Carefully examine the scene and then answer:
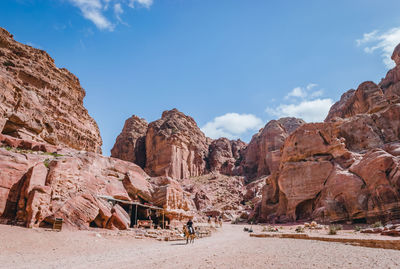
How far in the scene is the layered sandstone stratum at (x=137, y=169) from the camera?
1569cm

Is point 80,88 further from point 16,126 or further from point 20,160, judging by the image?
point 20,160

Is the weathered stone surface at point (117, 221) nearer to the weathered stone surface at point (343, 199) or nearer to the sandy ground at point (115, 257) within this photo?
the sandy ground at point (115, 257)

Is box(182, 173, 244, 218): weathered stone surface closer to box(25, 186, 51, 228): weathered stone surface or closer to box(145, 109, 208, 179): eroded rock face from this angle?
box(145, 109, 208, 179): eroded rock face

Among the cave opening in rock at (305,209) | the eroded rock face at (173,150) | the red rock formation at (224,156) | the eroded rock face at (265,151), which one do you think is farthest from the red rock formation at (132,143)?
the cave opening in rock at (305,209)

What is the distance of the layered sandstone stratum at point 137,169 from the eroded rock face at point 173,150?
75.4 inches

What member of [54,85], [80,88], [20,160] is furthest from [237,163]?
[20,160]

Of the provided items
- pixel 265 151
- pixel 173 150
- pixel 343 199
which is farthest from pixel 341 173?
pixel 173 150

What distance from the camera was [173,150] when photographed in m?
73.0

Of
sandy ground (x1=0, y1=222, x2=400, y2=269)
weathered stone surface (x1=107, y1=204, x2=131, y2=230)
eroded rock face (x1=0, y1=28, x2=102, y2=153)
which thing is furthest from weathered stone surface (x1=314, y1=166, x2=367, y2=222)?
eroded rock face (x1=0, y1=28, x2=102, y2=153)

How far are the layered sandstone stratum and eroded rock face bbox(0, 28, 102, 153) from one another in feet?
0.51

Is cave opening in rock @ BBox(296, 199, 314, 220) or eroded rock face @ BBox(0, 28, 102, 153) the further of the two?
cave opening in rock @ BBox(296, 199, 314, 220)

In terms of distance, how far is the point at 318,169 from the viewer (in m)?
Result: 34.4

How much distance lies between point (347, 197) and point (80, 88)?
50.7 meters

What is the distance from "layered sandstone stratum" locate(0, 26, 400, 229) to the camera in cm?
1569
